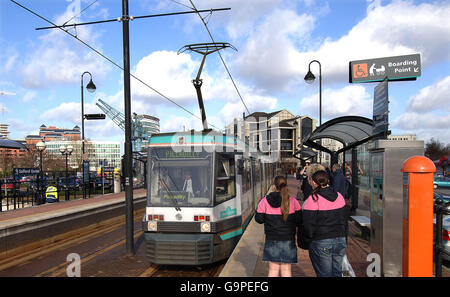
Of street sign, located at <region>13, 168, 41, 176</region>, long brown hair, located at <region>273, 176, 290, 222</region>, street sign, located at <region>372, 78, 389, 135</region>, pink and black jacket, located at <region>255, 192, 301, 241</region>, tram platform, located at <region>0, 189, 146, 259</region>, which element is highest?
A: street sign, located at <region>372, 78, 389, 135</region>

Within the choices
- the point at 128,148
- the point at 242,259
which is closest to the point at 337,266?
the point at 242,259

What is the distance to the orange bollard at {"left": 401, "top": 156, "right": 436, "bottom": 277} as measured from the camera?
450 centimetres

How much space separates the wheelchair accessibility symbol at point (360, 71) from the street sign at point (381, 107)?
1174 cm

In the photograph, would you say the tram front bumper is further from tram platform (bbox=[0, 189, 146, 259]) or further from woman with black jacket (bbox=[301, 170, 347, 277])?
tram platform (bbox=[0, 189, 146, 259])

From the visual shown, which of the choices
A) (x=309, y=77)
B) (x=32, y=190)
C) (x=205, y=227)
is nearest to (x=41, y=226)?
(x=205, y=227)

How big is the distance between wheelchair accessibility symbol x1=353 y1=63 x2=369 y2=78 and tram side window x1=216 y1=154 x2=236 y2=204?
44.5ft

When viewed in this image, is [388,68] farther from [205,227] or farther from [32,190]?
[32,190]

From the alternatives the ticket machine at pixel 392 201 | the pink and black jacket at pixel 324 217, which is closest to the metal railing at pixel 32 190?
the pink and black jacket at pixel 324 217

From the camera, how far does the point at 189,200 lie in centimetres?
679

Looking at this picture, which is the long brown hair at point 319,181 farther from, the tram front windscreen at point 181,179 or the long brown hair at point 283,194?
the tram front windscreen at point 181,179

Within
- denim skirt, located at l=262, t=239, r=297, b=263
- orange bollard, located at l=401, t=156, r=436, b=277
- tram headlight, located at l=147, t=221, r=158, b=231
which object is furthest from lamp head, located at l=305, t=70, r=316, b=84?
denim skirt, located at l=262, t=239, r=297, b=263

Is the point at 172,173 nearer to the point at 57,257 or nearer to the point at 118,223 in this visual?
the point at 57,257

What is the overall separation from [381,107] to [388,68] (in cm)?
1312
